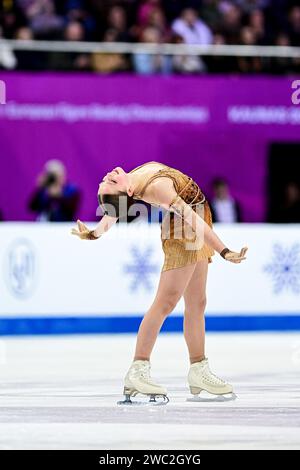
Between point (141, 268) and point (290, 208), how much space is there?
3621 millimetres

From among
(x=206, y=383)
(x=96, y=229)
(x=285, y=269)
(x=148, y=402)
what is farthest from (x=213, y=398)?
(x=285, y=269)

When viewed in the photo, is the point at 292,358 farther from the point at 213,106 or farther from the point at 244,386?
the point at 213,106

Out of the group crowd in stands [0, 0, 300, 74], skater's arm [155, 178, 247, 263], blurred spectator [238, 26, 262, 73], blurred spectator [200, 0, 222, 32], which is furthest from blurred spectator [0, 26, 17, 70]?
skater's arm [155, 178, 247, 263]

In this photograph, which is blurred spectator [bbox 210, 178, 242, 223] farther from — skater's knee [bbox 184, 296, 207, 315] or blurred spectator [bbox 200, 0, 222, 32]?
skater's knee [bbox 184, 296, 207, 315]

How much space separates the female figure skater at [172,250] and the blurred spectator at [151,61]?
866 cm

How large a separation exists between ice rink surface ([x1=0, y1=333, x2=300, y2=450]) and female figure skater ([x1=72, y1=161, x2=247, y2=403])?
220 millimetres

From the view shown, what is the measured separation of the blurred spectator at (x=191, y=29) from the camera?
16484 millimetres

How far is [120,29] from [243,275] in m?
4.17

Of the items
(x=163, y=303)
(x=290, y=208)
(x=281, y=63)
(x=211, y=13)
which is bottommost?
(x=163, y=303)

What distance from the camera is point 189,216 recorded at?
24.3 feet

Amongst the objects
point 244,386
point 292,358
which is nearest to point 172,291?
point 244,386

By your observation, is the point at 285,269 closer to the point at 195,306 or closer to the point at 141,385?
the point at 195,306

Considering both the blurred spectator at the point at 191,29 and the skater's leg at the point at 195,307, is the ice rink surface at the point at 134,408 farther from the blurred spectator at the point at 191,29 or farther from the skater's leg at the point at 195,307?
the blurred spectator at the point at 191,29

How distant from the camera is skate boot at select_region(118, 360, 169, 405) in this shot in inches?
304
